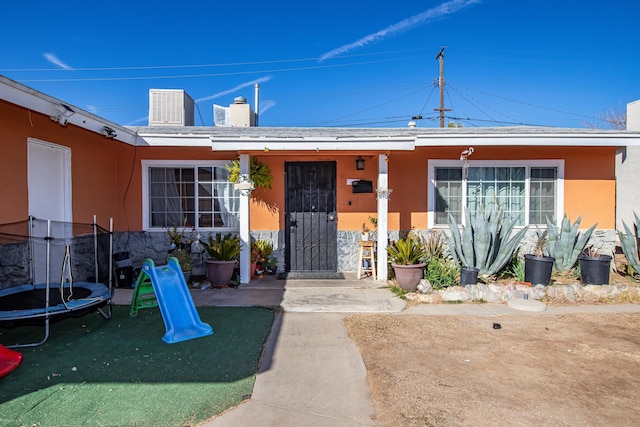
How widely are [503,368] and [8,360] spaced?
4.70 m

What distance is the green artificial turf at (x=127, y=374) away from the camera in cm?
277

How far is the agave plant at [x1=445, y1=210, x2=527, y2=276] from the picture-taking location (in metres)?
6.56

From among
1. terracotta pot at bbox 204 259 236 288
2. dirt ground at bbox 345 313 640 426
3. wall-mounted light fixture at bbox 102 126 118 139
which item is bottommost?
dirt ground at bbox 345 313 640 426

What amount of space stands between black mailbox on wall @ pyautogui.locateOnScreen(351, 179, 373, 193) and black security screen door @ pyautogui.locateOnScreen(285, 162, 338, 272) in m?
0.42

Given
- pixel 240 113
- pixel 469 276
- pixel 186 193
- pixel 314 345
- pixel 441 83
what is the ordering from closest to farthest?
pixel 314 345
pixel 469 276
pixel 186 193
pixel 240 113
pixel 441 83

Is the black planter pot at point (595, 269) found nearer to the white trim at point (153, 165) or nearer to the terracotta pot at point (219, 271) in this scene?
the terracotta pot at point (219, 271)

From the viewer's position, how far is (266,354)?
12.9 feet

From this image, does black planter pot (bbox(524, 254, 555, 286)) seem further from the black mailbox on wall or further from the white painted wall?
the black mailbox on wall

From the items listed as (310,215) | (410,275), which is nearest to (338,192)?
(310,215)

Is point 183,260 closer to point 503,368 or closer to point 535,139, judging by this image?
point 503,368

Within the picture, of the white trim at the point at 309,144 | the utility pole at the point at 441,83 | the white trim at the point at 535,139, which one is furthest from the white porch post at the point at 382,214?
the utility pole at the point at 441,83

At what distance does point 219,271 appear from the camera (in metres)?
6.72

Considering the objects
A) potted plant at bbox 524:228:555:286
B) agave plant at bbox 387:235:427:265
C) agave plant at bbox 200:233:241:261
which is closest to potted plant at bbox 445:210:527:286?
potted plant at bbox 524:228:555:286

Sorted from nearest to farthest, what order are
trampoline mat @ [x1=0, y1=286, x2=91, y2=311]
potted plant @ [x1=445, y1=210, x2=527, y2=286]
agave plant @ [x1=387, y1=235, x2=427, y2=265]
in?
trampoline mat @ [x1=0, y1=286, x2=91, y2=311]
agave plant @ [x1=387, y1=235, x2=427, y2=265]
potted plant @ [x1=445, y1=210, x2=527, y2=286]
